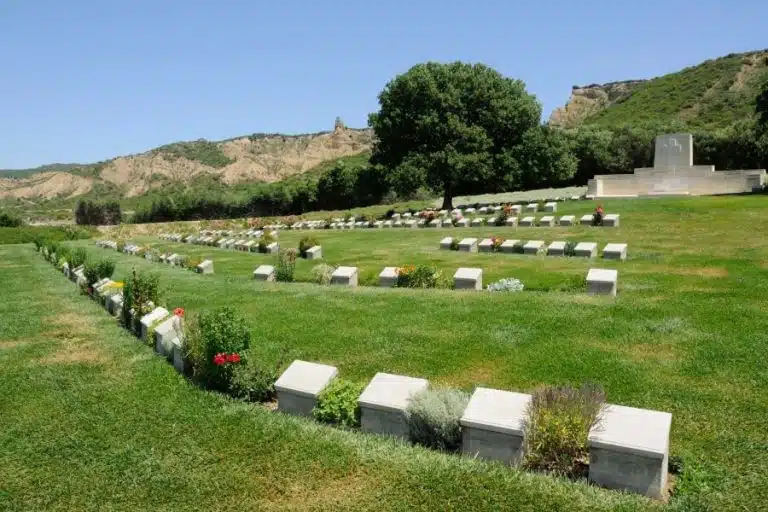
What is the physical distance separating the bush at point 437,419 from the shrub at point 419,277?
7.89m

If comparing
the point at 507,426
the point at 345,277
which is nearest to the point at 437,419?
the point at 507,426

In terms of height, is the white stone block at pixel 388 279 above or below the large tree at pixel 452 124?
below

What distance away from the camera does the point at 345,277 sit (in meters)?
15.0

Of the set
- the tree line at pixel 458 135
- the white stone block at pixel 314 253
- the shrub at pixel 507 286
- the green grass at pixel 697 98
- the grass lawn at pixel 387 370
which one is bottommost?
the grass lawn at pixel 387 370

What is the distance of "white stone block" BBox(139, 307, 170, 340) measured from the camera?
10609 mm

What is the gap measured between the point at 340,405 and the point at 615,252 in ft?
37.6

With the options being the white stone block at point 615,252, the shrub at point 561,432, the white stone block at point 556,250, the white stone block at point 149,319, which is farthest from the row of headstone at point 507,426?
the white stone block at point 556,250

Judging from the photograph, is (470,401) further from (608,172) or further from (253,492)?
(608,172)

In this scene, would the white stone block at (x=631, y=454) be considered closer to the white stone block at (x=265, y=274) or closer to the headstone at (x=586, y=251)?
the headstone at (x=586, y=251)

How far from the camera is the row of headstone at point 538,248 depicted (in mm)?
15750

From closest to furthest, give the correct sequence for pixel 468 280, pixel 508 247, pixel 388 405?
pixel 388 405, pixel 468 280, pixel 508 247

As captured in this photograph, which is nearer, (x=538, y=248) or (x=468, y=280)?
(x=468, y=280)

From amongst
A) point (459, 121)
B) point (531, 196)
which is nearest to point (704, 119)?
point (531, 196)

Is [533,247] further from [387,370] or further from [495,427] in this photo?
[495,427]
